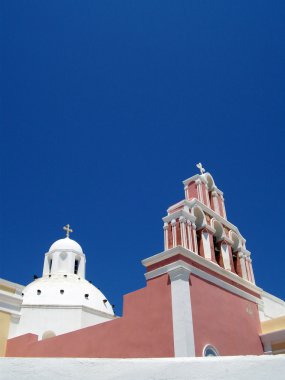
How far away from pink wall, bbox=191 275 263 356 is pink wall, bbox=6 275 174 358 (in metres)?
0.57

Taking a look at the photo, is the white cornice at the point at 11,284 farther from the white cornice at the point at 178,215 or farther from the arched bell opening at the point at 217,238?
the arched bell opening at the point at 217,238

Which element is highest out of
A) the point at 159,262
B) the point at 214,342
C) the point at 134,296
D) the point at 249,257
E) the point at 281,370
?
the point at 249,257

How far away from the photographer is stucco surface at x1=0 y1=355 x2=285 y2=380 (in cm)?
296

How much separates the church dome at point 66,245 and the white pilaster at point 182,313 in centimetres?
1647

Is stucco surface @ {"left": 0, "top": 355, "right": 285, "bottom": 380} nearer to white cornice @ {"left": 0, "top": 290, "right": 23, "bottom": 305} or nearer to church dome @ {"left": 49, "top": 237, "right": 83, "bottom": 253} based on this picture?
white cornice @ {"left": 0, "top": 290, "right": 23, "bottom": 305}

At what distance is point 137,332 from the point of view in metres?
7.97

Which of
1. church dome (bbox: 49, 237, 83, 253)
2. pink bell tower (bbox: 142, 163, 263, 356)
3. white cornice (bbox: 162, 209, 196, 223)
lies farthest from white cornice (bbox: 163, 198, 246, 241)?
church dome (bbox: 49, 237, 83, 253)

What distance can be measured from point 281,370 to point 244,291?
24.4ft

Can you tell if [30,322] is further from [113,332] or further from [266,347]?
[266,347]

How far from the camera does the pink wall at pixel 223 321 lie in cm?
779

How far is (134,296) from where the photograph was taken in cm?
845

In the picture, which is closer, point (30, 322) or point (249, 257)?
point (249, 257)

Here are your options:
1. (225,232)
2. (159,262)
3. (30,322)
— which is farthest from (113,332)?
(30,322)

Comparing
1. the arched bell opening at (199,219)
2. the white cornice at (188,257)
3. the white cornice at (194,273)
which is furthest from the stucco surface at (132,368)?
the arched bell opening at (199,219)
